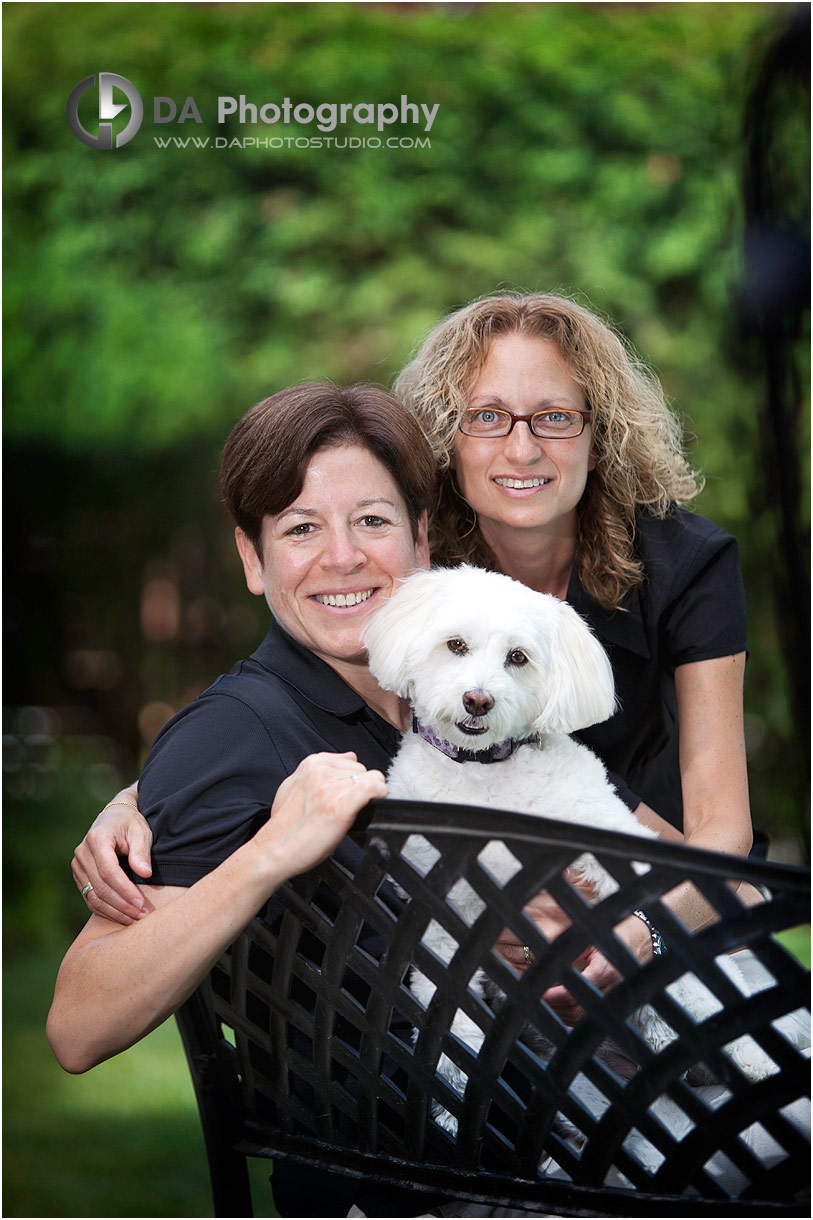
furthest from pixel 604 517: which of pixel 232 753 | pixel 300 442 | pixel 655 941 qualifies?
pixel 232 753

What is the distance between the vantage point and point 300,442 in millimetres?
1744

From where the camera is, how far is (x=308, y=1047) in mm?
1508

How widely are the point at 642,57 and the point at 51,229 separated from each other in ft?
8.31

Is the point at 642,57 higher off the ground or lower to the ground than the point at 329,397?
higher

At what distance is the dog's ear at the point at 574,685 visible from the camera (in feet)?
5.97

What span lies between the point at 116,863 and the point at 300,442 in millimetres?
710

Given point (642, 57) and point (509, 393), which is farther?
point (642, 57)

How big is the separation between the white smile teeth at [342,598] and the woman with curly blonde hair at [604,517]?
0.38m

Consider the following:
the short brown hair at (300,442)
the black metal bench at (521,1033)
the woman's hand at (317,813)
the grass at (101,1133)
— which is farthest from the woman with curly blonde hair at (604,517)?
the grass at (101,1133)

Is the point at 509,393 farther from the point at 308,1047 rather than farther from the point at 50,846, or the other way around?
the point at 50,846

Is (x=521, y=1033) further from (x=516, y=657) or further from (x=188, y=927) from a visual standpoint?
(x=516, y=657)

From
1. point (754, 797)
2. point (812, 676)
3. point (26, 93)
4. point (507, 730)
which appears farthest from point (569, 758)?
point (26, 93)

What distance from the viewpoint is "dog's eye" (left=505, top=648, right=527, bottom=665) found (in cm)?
184

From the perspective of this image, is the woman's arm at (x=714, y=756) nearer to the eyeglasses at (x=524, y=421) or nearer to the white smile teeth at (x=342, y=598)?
the eyeglasses at (x=524, y=421)
